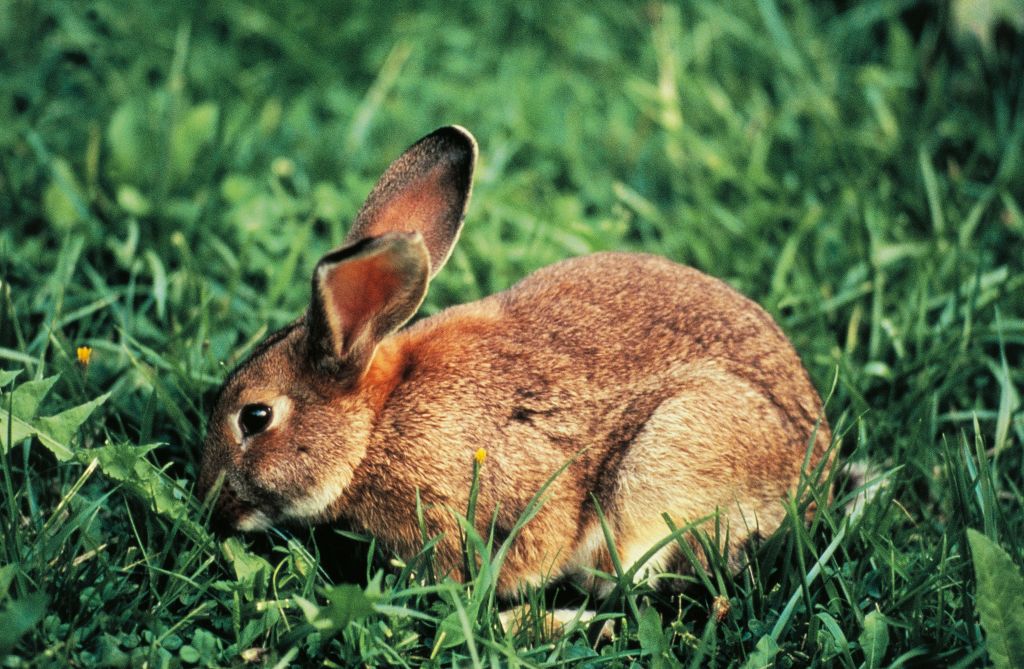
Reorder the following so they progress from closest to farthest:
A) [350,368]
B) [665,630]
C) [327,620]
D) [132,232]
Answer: [327,620]
[665,630]
[350,368]
[132,232]

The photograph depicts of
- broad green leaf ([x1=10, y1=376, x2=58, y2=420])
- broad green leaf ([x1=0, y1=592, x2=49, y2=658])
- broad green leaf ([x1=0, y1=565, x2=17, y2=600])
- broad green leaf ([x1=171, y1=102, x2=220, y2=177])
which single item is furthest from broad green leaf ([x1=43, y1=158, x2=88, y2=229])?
broad green leaf ([x1=0, y1=592, x2=49, y2=658])

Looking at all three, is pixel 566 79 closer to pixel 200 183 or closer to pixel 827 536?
pixel 200 183

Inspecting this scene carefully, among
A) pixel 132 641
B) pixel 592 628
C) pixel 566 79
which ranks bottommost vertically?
pixel 592 628

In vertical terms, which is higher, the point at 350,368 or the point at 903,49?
the point at 903,49

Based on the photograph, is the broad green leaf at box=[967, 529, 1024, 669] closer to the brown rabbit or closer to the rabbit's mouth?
the brown rabbit

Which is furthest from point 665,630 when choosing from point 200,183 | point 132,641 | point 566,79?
point 566,79

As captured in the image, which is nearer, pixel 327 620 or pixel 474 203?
pixel 327 620

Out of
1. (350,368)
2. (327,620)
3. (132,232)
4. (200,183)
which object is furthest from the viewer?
(200,183)
